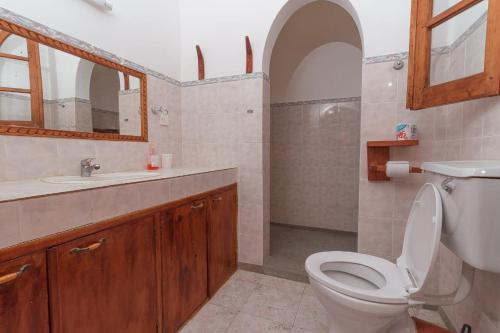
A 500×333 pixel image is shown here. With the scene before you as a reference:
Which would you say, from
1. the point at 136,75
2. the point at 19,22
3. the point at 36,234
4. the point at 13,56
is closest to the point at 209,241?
the point at 36,234

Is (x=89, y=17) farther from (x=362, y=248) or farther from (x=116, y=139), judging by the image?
(x=362, y=248)

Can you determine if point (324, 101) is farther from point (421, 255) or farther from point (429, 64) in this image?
point (421, 255)

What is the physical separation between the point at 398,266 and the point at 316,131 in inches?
75.6

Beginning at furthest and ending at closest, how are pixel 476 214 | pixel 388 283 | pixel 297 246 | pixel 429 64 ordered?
pixel 297 246
pixel 429 64
pixel 388 283
pixel 476 214

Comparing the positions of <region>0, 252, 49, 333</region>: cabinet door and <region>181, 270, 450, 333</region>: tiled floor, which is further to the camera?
<region>181, 270, 450, 333</region>: tiled floor

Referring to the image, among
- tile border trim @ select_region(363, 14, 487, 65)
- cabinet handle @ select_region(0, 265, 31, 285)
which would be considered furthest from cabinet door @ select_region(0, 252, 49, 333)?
tile border trim @ select_region(363, 14, 487, 65)

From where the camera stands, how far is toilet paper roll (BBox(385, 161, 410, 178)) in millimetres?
1472

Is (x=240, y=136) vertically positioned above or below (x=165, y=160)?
above

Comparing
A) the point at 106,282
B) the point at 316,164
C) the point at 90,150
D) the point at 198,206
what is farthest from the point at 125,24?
the point at 316,164

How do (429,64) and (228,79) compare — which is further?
(228,79)

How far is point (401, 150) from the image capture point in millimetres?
1609

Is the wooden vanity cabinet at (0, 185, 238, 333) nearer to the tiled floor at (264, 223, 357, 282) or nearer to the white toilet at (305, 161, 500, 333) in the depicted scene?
the tiled floor at (264, 223, 357, 282)

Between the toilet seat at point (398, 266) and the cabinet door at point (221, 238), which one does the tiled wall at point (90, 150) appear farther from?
the toilet seat at point (398, 266)

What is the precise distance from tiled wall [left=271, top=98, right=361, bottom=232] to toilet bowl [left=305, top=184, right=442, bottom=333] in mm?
1573
